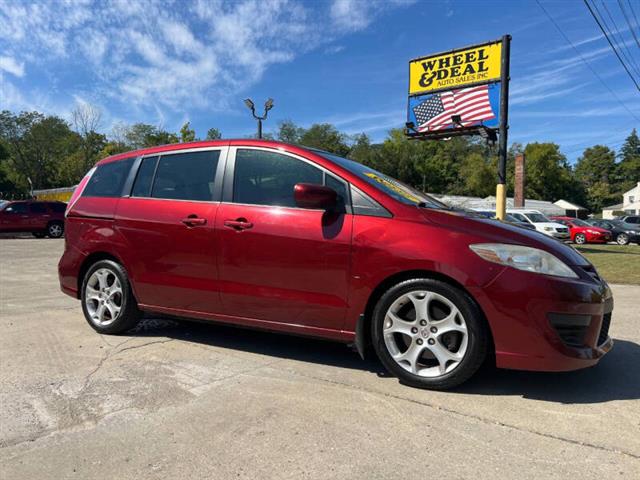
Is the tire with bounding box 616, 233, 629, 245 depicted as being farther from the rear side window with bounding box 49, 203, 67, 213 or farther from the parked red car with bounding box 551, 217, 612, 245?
the rear side window with bounding box 49, 203, 67, 213

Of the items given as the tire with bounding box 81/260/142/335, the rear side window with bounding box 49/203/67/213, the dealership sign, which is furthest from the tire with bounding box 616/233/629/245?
the rear side window with bounding box 49/203/67/213

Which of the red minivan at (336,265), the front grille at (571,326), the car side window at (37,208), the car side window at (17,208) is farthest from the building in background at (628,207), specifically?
the red minivan at (336,265)

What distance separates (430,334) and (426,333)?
0.03 metres

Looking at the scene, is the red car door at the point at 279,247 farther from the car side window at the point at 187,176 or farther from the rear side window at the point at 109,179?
the rear side window at the point at 109,179

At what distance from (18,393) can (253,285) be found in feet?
5.56

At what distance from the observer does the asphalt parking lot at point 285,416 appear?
89.7 inches

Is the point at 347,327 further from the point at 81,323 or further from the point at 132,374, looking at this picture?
the point at 81,323

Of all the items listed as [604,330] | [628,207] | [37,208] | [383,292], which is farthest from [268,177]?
[628,207]

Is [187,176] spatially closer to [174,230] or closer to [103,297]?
[174,230]

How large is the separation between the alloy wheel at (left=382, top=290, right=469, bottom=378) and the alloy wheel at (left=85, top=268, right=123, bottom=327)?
8.63 ft

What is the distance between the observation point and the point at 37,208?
2145cm

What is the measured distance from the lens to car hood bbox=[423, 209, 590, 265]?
3073mm

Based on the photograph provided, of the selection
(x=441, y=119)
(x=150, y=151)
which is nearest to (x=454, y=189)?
(x=441, y=119)

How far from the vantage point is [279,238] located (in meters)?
3.54
